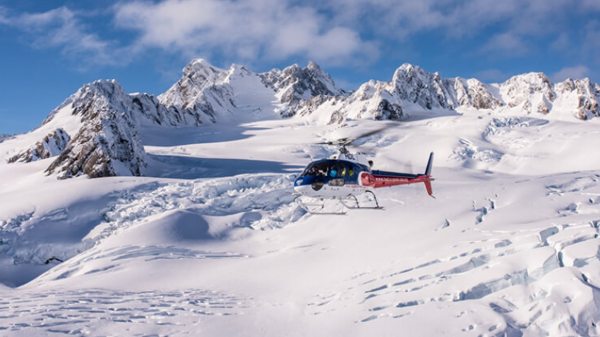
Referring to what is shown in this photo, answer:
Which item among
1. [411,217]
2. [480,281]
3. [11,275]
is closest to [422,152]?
[411,217]

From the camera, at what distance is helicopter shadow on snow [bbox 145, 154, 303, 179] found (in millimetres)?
37469

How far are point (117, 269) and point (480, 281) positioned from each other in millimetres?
16545

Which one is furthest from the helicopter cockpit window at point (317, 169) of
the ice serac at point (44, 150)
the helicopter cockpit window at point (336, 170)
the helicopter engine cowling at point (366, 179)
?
the ice serac at point (44, 150)

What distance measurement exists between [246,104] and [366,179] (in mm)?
110884

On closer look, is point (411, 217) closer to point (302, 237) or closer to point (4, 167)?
point (302, 237)

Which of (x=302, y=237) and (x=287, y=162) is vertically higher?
(x=287, y=162)

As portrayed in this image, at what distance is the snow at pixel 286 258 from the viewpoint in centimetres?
1258

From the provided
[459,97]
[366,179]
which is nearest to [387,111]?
[459,97]

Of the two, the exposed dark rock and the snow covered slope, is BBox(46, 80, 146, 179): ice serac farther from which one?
the exposed dark rock

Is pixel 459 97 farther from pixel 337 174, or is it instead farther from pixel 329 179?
pixel 329 179

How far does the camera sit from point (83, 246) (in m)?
23.8

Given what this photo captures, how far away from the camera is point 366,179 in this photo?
1617 cm

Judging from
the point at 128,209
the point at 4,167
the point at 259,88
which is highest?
the point at 259,88

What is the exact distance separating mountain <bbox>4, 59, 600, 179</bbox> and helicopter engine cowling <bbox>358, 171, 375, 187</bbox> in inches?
959
